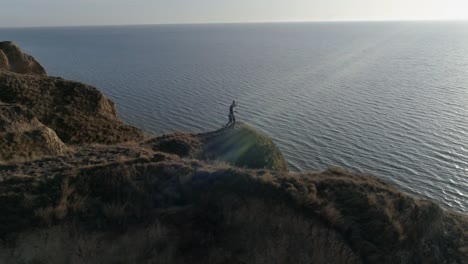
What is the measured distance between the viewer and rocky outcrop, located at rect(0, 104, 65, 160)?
18.6 metres

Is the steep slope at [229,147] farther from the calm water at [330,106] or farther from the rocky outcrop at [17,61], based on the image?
the rocky outcrop at [17,61]

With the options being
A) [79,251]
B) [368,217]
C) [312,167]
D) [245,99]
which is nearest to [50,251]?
[79,251]

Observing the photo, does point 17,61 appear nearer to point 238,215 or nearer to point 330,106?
point 330,106

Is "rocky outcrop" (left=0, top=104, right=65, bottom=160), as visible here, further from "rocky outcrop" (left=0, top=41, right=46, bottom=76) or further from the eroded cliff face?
"rocky outcrop" (left=0, top=41, right=46, bottom=76)

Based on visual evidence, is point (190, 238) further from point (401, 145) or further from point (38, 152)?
point (401, 145)

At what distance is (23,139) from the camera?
19781 mm

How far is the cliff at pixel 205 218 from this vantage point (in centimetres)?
1034

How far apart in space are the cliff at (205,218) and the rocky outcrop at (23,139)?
2020mm

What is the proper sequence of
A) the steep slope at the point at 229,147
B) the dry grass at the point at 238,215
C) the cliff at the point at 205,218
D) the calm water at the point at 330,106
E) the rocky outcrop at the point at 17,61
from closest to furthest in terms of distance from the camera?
the cliff at the point at 205,218, the dry grass at the point at 238,215, the steep slope at the point at 229,147, the calm water at the point at 330,106, the rocky outcrop at the point at 17,61

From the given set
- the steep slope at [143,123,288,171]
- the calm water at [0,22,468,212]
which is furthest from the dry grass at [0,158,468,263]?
the calm water at [0,22,468,212]

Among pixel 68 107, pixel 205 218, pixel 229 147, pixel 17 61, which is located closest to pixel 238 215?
pixel 205 218

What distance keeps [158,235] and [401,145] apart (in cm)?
3844

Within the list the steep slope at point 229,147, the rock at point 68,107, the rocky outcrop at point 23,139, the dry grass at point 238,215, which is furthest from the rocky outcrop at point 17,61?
the dry grass at point 238,215

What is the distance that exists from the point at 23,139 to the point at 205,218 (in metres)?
13.0
